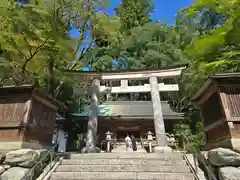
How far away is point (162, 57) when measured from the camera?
2409 centimetres

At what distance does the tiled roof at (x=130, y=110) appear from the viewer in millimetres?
16203

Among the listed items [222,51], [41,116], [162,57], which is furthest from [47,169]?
[162,57]

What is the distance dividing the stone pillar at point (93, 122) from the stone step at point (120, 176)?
522 cm

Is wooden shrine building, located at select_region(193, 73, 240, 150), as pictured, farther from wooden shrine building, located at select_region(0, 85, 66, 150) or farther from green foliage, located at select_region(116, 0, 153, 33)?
green foliage, located at select_region(116, 0, 153, 33)

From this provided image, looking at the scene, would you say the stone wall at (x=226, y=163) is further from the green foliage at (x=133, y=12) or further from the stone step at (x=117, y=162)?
the green foliage at (x=133, y=12)

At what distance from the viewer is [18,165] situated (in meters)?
5.55

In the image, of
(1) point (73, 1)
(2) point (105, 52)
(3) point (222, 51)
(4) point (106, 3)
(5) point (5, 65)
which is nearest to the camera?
(3) point (222, 51)

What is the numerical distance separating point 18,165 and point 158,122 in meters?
7.76

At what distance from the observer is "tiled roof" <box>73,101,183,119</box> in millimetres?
16203

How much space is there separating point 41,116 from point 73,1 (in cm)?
706

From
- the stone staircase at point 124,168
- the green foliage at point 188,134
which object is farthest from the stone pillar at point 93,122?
the green foliage at point 188,134

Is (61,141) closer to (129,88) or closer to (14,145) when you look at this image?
(129,88)

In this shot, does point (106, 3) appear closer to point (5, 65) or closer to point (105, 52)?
point (5, 65)

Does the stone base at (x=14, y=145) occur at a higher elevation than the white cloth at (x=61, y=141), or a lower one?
lower
